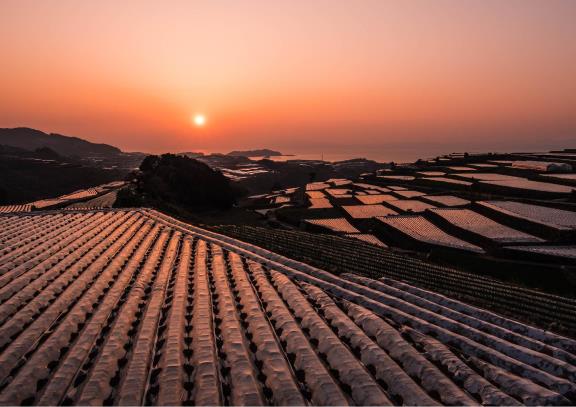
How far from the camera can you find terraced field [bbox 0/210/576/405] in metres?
5.04

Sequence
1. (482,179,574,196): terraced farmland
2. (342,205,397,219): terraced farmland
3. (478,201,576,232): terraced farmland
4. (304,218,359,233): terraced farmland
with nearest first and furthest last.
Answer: (478,201,576,232): terraced farmland
(304,218,359,233): terraced farmland
(342,205,397,219): terraced farmland
(482,179,574,196): terraced farmland

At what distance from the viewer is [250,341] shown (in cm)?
657

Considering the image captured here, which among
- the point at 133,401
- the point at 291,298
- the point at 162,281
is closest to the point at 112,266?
the point at 162,281

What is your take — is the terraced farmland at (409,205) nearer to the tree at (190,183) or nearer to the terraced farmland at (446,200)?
the terraced farmland at (446,200)

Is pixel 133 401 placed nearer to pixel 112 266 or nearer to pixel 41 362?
pixel 41 362

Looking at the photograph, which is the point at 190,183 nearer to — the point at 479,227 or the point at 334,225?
the point at 334,225

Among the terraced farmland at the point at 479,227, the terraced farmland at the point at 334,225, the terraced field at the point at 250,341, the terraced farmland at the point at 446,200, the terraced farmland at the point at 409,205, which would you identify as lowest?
the terraced farmland at the point at 334,225

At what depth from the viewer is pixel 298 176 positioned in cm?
11406

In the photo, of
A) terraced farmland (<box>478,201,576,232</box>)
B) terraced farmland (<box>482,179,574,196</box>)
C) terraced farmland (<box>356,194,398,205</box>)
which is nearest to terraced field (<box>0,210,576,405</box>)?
terraced farmland (<box>478,201,576,232</box>)

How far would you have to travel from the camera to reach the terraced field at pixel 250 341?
16.5 ft

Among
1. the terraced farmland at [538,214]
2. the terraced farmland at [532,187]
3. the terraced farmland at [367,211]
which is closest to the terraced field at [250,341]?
the terraced farmland at [538,214]

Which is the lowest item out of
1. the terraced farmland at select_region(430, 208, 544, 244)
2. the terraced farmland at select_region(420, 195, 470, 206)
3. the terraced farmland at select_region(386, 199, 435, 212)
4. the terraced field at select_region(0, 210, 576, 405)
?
the terraced farmland at select_region(430, 208, 544, 244)

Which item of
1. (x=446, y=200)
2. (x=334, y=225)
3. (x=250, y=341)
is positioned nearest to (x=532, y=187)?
(x=446, y=200)

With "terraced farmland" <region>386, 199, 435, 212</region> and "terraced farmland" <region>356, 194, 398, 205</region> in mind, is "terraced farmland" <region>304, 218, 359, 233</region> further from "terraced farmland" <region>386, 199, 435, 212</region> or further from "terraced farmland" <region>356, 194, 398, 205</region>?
"terraced farmland" <region>356, 194, 398, 205</region>
